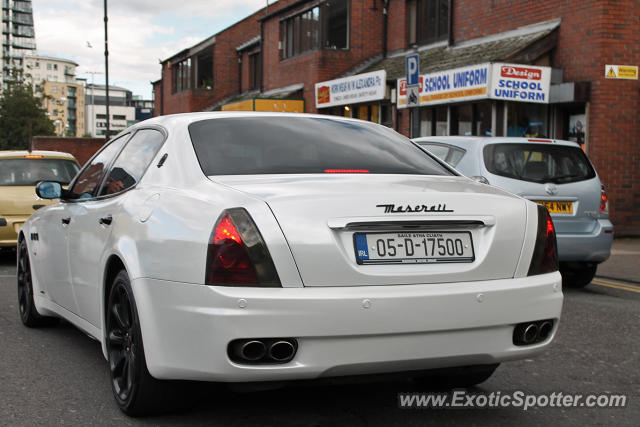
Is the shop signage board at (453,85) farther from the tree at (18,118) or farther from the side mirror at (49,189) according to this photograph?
the tree at (18,118)

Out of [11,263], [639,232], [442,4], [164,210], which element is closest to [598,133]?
[639,232]

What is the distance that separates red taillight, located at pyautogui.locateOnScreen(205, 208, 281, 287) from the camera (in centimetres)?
330

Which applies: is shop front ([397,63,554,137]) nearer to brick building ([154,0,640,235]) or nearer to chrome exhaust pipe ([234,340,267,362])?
brick building ([154,0,640,235])

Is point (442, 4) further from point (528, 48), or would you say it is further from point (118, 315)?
point (118, 315)

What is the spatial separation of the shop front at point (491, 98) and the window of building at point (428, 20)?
3.80 meters

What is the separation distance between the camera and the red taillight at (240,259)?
3.30m

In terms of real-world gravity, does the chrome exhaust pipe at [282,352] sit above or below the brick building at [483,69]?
below

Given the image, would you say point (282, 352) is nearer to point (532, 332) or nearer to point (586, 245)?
point (532, 332)

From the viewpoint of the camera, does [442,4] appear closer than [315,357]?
No

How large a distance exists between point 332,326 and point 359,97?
21329mm

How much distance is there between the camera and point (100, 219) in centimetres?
446

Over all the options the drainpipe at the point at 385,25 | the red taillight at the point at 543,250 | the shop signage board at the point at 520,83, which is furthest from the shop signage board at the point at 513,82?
the red taillight at the point at 543,250

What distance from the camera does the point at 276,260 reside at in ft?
10.9

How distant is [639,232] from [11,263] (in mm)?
11322
